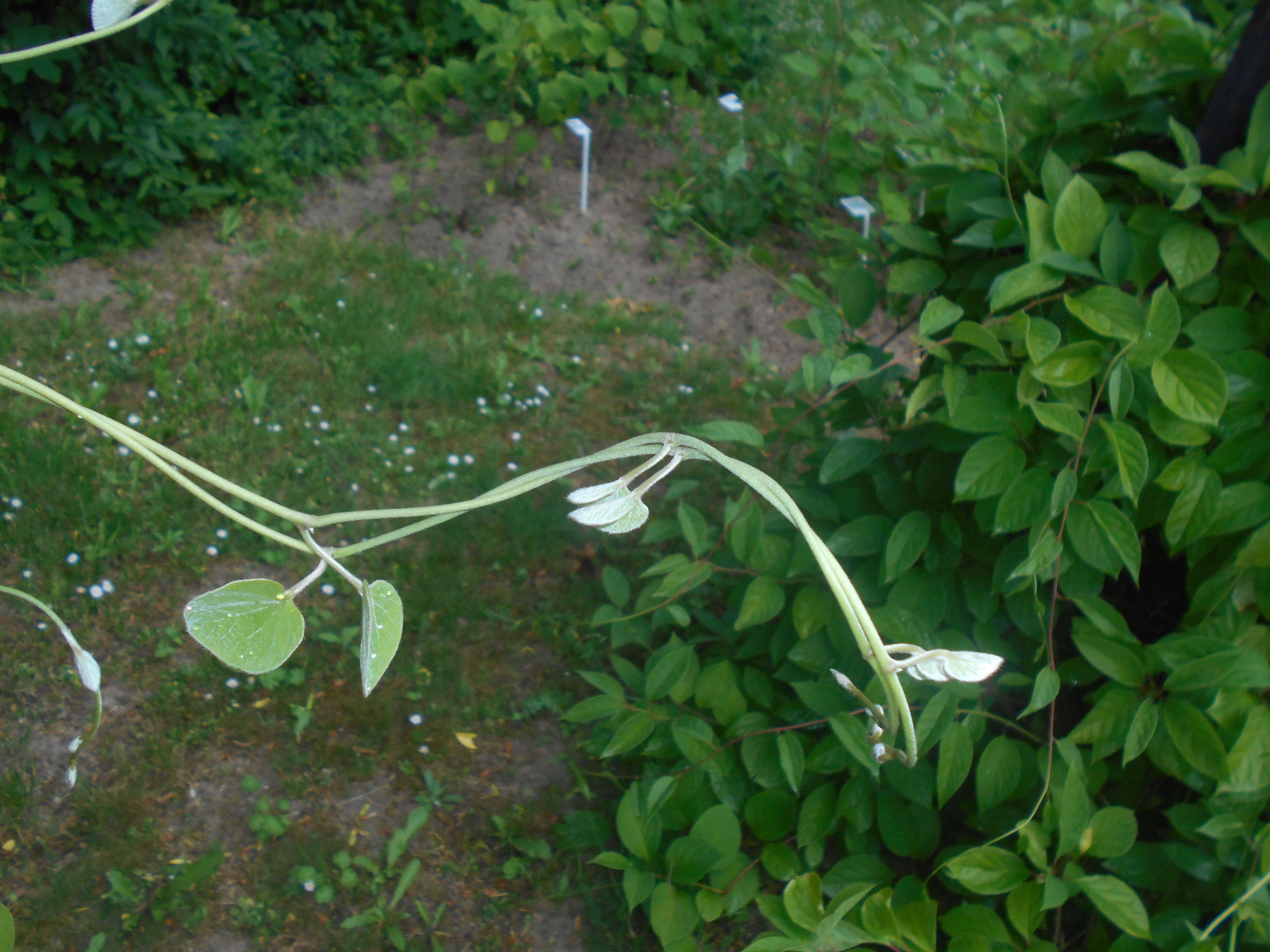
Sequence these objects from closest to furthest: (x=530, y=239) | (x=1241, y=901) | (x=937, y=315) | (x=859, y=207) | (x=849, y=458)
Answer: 1. (x=1241, y=901)
2. (x=937, y=315)
3. (x=849, y=458)
4. (x=859, y=207)
5. (x=530, y=239)

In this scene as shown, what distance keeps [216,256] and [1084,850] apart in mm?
3129

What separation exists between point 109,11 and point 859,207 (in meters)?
2.98

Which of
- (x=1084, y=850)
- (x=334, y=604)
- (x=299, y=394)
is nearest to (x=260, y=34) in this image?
(x=299, y=394)

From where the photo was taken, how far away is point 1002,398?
4.38ft

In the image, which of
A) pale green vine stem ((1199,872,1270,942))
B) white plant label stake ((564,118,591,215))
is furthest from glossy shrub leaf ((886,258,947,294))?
white plant label stake ((564,118,591,215))

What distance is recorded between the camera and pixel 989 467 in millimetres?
1340

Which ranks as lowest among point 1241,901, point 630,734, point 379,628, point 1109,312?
point 630,734

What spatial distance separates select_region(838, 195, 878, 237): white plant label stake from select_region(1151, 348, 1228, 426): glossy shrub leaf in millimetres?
2062

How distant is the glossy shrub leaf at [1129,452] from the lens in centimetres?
116

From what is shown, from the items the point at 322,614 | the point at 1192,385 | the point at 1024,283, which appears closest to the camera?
the point at 1192,385

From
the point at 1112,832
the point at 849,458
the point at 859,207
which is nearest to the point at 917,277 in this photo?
the point at 849,458

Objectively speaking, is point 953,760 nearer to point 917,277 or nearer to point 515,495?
point 917,277

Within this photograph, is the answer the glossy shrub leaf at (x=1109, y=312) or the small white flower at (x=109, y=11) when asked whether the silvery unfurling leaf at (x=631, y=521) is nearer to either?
the small white flower at (x=109, y=11)

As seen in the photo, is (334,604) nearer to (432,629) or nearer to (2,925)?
(432,629)
